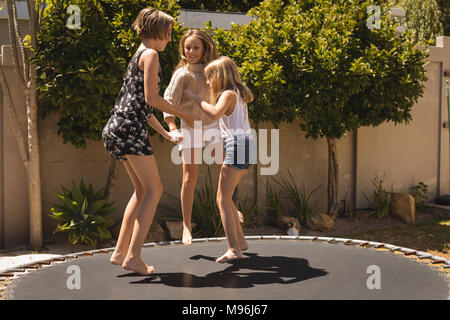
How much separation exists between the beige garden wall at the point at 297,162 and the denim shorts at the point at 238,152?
3.72m

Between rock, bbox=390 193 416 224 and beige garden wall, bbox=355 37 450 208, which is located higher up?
beige garden wall, bbox=355 37 450 208

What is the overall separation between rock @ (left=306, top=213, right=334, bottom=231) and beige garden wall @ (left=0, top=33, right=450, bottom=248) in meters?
0.66

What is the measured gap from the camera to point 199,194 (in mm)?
6746

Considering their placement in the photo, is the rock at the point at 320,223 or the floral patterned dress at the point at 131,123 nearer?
the floral patterned dress at the point at 131,123

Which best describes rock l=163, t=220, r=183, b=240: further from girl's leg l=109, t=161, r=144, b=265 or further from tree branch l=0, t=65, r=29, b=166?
girl's leg l=109, t=161, r=144, b=265

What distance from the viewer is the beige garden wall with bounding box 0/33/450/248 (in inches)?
247

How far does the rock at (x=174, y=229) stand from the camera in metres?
6.43

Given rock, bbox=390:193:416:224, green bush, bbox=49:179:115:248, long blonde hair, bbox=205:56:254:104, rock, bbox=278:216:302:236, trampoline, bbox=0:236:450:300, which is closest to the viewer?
trampoline, bbox=0:236:450:300

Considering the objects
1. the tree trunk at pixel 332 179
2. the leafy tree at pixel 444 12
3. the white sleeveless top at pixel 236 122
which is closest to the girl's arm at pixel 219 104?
the white sleeveless top at pixel 236 122

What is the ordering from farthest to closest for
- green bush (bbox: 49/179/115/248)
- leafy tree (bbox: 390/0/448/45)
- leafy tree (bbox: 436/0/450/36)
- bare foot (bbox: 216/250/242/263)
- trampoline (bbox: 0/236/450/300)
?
1. leafy tree (bbox: 436/0/450/36)
2. leafy tree (bbox: 390/0/448/45)
3. green bush (bbox: 49/179/115/248)
4. bare foot (bbox: 216/250/242/263)
5. trampoline (bbox: 0/236/450/300)

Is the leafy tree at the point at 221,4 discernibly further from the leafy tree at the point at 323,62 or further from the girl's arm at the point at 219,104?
the girl's arm at the point at 219,104

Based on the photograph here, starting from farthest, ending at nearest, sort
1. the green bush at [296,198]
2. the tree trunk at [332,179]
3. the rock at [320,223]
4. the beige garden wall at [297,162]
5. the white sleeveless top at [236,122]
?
the tree trunk at [332,179]
the green bush at [296,198]
the rock at [320,223]
the beige garden wall at [297,162]
the white sleeveless top at [236,122]

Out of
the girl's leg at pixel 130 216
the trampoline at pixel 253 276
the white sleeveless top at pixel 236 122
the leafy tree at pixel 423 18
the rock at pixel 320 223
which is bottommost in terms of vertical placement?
the rock at pixel 320 223

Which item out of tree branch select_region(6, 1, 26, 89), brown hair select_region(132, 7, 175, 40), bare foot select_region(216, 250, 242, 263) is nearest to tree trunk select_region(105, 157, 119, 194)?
tree branch select_region(6, 1, 26, 89)
